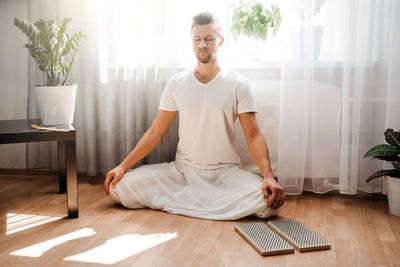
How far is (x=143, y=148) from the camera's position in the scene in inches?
96.3

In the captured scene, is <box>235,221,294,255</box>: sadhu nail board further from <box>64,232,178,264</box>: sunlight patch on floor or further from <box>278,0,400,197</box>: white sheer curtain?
<box>278,0,400,197</box>: white sheer curtain

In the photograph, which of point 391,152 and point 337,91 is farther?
point 337,91

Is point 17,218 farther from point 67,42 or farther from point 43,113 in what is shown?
point 67,42

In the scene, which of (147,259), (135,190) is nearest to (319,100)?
(135,190)

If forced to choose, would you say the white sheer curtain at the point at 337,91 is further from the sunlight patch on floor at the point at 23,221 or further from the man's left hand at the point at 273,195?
the sunlight patch on floor at the point at 23,221

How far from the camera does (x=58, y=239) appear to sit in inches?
74.2

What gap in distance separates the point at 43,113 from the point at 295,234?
1.31 metres

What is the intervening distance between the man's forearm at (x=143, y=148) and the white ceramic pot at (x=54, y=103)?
0.40 meters

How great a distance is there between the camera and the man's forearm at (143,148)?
7.92ft

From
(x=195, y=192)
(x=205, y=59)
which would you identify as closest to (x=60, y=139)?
(x=195, y=192)

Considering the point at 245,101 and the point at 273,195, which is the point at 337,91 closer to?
the point at 245,101

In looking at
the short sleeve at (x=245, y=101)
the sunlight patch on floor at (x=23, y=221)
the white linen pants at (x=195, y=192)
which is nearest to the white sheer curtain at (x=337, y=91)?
the short sleeve at (x=245, y=101)

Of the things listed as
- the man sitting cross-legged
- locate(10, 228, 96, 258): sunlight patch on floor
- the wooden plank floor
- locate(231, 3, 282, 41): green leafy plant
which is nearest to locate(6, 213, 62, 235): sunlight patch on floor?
the wooden plank floor

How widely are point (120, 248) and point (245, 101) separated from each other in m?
0.99
